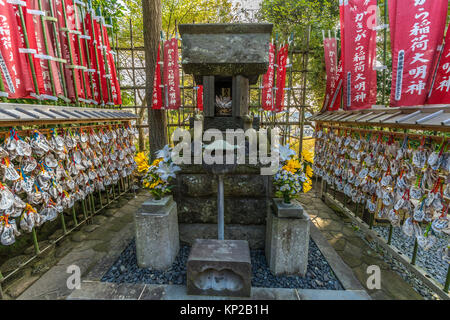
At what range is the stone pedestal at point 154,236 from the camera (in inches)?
125

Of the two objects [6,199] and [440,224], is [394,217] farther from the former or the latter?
[6,199]

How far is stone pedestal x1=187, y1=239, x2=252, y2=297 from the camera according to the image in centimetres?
266

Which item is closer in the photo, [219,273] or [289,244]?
[219,273]

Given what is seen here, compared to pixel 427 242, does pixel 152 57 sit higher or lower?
higher

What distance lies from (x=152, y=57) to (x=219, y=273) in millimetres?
6903

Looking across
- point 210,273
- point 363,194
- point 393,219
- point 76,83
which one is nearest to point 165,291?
point 210,273

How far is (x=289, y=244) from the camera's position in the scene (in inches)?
122

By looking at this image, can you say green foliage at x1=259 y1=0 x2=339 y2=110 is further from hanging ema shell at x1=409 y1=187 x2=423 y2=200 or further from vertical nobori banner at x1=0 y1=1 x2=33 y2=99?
vertical nobori banner at x1=0 y1=1 x2=33 y2=99

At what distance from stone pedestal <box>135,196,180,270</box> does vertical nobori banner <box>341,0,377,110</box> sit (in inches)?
185

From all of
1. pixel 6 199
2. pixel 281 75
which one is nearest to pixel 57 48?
pixel 6 199

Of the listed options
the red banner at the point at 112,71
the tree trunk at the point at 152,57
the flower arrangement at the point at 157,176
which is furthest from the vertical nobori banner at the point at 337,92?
the red banner at the point at 112,71

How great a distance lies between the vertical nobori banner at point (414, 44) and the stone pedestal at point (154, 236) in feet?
13.9

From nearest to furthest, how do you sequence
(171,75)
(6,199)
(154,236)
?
(6,199)
(154,236)
(171,75)

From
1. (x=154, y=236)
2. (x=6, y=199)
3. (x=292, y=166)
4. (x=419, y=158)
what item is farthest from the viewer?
(x=292, y=166)
